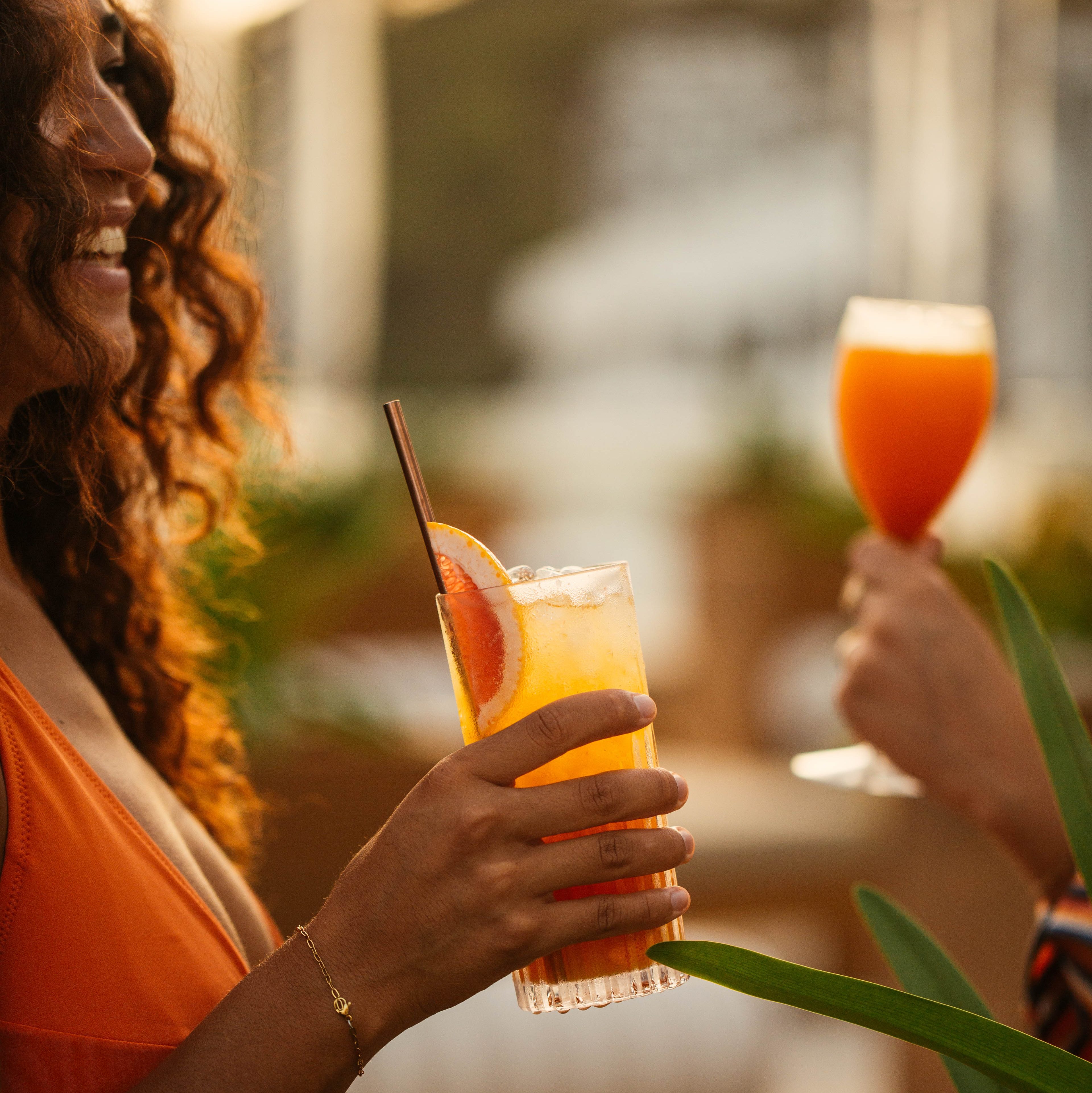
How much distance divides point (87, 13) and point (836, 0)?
7.64 metres

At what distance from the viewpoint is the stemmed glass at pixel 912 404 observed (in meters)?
1.55

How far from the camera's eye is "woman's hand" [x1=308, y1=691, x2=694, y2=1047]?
74 cm

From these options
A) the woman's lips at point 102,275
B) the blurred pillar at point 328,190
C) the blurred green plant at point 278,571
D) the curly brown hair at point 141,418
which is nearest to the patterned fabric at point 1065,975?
the curly brown hair at point 141,418

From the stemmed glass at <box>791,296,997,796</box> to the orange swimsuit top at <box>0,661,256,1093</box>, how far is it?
0.86 meters

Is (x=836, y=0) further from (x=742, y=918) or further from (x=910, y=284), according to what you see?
(x=742, y=918)

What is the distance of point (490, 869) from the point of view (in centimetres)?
74

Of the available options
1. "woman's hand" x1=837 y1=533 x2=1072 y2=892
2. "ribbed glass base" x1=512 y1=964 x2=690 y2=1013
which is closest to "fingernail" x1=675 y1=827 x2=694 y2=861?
"ribbed glass base" x1=512 y1=964 x2=690 y2=1013

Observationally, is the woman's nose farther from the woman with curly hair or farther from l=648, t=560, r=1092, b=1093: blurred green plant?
l=648, t=560, r=1092, b=1093: blurred green plant

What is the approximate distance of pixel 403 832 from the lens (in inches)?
29.3

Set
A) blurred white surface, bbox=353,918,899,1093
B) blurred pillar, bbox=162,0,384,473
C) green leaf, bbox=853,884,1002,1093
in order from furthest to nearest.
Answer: blurred pillar, bbox=162,0,384,473 < blurred white surface, bbox=353,918,899,1093 < green leaf, bbox=853,884,1002,1093

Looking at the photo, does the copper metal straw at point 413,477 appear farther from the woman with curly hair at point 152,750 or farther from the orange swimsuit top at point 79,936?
the orange swimsuit top at point 79,936

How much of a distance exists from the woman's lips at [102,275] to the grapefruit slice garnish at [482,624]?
0.40 meters

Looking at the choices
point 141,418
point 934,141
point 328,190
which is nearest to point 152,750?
point 141,418

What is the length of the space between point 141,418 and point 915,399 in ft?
3.13
